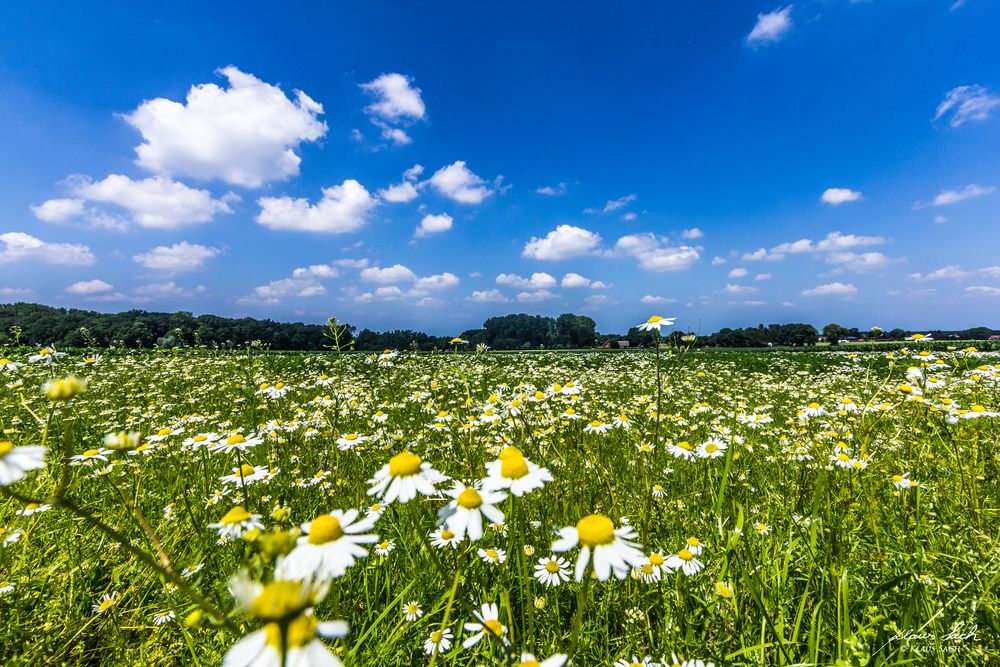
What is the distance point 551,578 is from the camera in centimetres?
226

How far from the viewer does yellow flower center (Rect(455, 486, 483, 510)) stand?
1303 mm

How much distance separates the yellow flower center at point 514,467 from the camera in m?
1.45

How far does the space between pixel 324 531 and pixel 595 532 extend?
→ 29.0 inches

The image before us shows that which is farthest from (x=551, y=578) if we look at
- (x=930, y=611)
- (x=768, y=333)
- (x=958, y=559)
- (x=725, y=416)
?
(x=768, y=333)

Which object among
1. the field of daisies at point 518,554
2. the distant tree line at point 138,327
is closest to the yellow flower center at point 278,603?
the field of daisies at point 518,554

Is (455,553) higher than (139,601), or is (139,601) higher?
(455,553)

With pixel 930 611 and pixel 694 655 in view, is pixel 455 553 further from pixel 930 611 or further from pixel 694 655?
pixel 930 611

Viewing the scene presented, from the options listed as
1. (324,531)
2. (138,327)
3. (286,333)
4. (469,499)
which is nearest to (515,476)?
(469,499)

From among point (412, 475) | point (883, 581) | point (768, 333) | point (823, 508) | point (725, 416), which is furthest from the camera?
point (768, 333)

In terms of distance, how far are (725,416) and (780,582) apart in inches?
147

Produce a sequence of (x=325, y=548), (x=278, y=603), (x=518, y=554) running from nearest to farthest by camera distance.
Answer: (x=278, y=603) < (x=325, y=548) < (x=518, y=554)

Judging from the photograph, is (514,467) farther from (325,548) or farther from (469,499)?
(325,548)

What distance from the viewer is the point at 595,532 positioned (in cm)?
119

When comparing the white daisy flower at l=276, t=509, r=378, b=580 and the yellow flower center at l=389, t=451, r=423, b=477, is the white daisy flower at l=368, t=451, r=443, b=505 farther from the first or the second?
the white daisy flower at l=276, t=509, r=378, b=580
